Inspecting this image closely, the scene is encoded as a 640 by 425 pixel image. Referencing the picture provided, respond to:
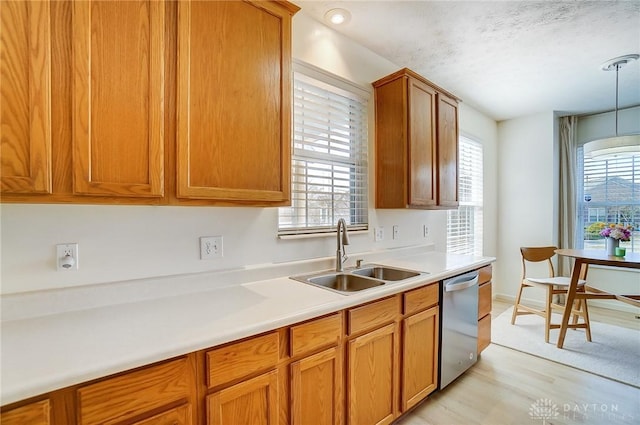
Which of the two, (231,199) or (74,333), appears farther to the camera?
(231,199)

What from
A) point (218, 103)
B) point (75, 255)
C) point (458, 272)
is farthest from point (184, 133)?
point (458, 272)

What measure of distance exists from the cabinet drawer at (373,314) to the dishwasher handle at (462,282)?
55 centimetres

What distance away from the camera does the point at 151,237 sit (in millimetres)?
1449

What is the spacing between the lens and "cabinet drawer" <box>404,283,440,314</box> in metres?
1.80

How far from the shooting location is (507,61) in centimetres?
275

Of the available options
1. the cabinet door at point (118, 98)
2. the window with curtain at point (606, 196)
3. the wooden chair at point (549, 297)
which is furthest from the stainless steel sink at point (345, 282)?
the window with curtain at point (606, 196)

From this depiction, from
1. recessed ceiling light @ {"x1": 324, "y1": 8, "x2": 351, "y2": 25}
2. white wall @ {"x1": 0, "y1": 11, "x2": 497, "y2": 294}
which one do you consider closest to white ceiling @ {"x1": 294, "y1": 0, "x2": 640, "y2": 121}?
recessed ceiling light @ {"x1": 324, "y1": 8, "x2": 351, "y2": 25}

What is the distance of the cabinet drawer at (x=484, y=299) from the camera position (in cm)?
248

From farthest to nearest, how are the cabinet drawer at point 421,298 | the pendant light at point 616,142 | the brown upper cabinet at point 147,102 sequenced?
the pendant light at point 616,142, the cabinet drawer at point 421,298, the brown upper cabinet at point 147,102

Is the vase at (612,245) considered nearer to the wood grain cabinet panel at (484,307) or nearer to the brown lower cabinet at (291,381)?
the wood grain cabinet panel at (484,307)

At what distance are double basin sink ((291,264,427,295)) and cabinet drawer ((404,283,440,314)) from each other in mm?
122

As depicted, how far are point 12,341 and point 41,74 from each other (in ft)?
2.81

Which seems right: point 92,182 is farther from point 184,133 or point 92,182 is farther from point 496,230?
point 496,230

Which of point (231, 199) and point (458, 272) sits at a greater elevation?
point (231, 199)
